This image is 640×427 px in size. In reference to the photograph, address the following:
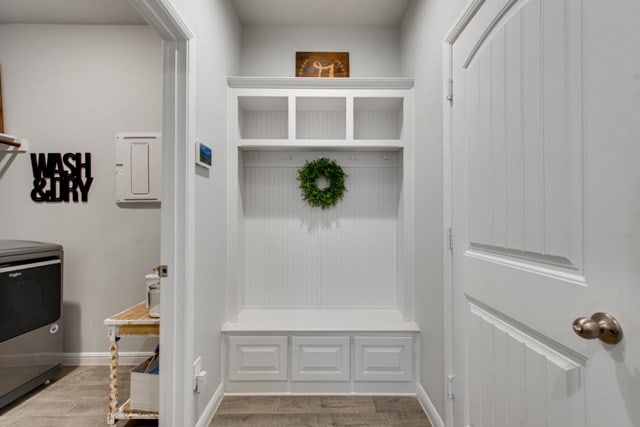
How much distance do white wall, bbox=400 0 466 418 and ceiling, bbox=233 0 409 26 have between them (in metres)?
0.22

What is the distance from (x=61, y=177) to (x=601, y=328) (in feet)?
11.3

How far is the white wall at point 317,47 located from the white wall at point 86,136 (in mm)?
868

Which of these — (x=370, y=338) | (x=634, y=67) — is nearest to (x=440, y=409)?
(x=370, y=338)

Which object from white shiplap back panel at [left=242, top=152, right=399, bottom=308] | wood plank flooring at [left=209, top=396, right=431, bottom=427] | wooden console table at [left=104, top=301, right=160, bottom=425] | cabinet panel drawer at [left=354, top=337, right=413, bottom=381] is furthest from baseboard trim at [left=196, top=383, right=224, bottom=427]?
cabinet panel drawer at [left=354, top=337, right=413, bottom=381]

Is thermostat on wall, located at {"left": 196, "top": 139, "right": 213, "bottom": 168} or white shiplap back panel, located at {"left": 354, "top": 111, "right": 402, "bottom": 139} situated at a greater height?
white shiplap back panel, located at {"left": 354, "top": 111, "right": 402, "bottom": 139}

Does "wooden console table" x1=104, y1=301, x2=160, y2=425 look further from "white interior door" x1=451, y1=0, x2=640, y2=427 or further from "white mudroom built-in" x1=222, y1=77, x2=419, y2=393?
"white interior door" x1=451, y1=0, x2=640, y2=427

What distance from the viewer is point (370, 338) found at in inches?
86.9

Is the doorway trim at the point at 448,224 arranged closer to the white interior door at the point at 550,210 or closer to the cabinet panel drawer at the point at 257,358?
the white interior door at the point at 550,210

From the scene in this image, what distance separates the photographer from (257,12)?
7.99ft

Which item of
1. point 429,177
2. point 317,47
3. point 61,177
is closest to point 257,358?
point 429,177

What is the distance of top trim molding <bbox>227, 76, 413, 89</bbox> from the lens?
2.31 metres

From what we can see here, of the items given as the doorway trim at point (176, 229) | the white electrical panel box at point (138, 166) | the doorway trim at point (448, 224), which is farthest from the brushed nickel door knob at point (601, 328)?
the white electrical panel box at point (138, 166)

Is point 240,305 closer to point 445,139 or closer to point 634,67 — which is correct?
point 445,139

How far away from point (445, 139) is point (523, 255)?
79 cm
